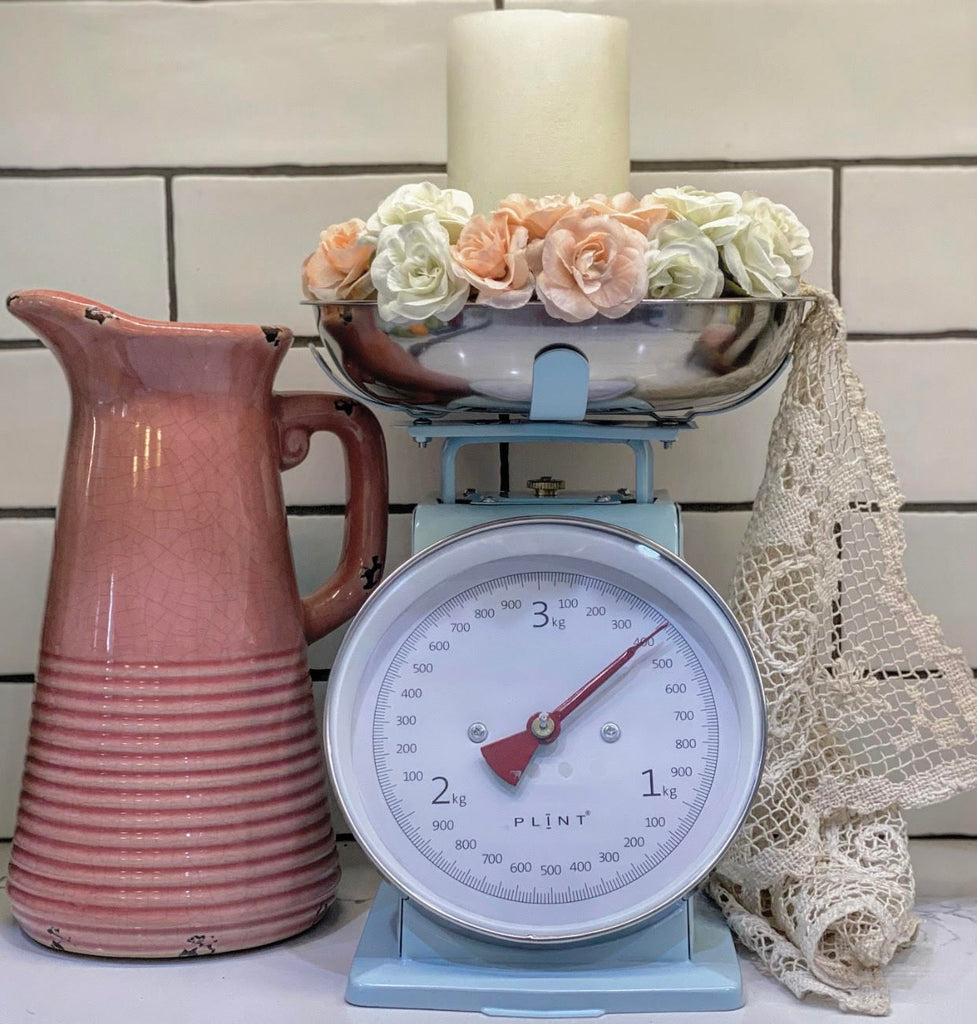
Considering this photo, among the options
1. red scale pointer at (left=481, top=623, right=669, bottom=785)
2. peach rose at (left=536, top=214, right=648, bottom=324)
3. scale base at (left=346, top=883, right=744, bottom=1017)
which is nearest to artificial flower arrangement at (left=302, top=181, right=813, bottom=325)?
peach rose at (left=536, top=214, right=648, bottom=324)

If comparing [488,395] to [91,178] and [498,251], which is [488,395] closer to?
[498,251]

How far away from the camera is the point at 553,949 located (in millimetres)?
722

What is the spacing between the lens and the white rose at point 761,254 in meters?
0.70

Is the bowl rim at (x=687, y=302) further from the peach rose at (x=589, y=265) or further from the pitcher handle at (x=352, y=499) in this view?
the pitcher handle at (x=352, y=499)

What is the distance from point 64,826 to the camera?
0.79 metres

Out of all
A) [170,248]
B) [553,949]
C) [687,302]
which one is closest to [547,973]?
[553,949]

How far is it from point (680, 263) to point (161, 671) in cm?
39

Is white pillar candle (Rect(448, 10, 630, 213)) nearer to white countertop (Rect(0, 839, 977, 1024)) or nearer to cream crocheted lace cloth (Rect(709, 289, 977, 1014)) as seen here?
cream crocheted lace cloth (Rect(709, 289, 977, 1014))

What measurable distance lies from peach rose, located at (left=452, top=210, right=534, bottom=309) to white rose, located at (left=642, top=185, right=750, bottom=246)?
0.10 m

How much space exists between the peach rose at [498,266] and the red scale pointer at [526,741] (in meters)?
0.22

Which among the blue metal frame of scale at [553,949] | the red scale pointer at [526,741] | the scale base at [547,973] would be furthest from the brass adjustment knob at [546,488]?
the scale base at [547,973]

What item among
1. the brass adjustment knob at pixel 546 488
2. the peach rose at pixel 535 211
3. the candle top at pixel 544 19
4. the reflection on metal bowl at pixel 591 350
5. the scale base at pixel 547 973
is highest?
the candle top at pixel 544 19

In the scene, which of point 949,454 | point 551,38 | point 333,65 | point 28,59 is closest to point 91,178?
point 28,59

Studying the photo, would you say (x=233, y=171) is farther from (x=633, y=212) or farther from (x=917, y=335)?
(x=917, y=335)
